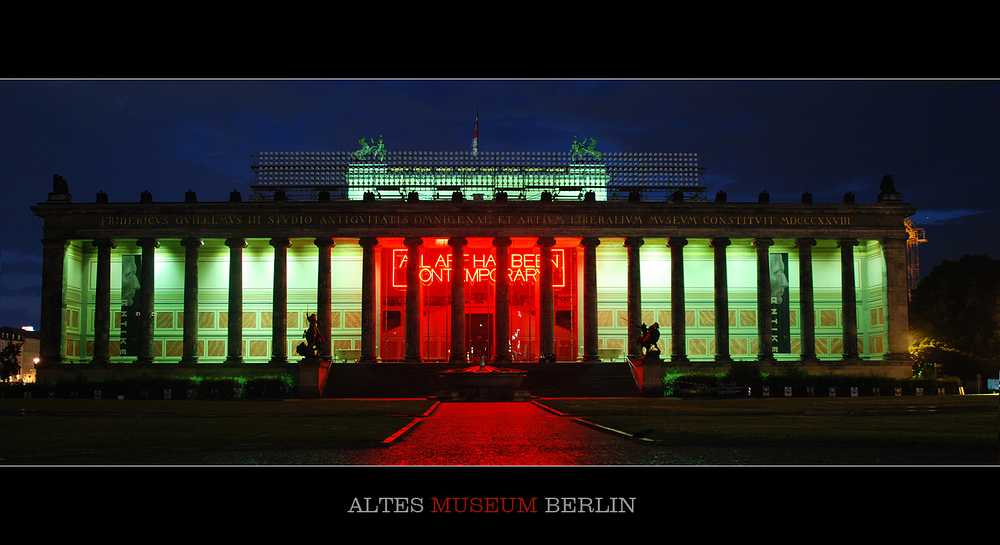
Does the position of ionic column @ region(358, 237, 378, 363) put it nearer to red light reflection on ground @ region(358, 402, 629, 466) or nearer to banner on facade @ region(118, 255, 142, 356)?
banner on facade @ region(118, 255, 142, 356)

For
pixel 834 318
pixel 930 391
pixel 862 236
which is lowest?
pixel 930 391

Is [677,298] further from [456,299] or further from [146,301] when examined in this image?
[146,301]

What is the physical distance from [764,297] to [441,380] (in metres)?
24.2

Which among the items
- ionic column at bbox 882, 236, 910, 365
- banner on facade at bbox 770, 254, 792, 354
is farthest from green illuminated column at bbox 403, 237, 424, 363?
ionic column at bbox 882, 236, 910, 365

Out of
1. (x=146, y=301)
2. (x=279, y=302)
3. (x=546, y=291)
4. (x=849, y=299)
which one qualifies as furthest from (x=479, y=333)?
(x=849, y=299)

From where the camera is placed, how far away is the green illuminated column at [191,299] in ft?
184

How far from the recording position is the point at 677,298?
57.1m

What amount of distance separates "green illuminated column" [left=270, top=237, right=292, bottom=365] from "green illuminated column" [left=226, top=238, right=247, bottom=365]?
2.24 meters
